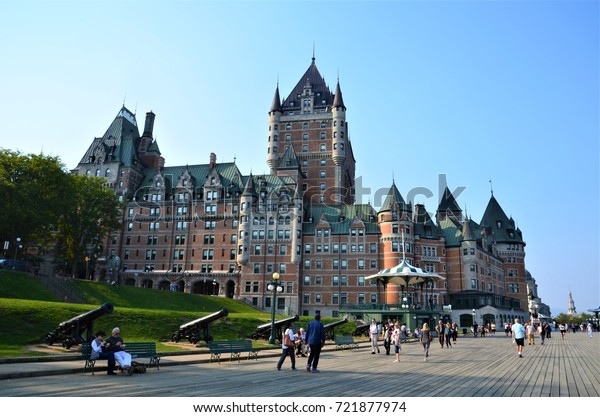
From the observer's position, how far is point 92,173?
94.2 m

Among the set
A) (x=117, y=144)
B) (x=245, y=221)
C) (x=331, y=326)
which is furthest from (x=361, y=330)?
(x=117, y=144)

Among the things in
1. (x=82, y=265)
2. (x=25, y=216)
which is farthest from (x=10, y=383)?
(x=82, y=265)

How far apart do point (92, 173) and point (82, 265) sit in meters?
22.0

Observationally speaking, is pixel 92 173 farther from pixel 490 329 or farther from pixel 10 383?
pixel 10 383

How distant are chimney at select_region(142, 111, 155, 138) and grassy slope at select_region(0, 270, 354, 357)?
50.1 m

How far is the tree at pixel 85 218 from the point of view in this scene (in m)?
66.1

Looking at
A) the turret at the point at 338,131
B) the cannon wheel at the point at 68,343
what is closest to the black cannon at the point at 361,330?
the cannon wheel at the point at 68,343

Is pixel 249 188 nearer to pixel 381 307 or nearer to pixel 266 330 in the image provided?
pixel 381 307

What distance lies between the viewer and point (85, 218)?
219 ft

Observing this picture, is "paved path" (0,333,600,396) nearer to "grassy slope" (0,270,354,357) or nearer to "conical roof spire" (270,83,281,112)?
"grassy slope" (0,270,354,357)

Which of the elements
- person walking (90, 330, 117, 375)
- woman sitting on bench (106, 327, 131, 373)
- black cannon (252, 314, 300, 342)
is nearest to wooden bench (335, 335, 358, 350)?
black cannon (252, 314, 300, 342)

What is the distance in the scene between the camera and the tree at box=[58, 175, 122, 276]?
66.1 meters

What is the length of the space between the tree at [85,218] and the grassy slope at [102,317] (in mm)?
12677

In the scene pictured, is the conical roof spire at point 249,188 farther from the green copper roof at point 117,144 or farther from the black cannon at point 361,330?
the black cannon at point 361,330
